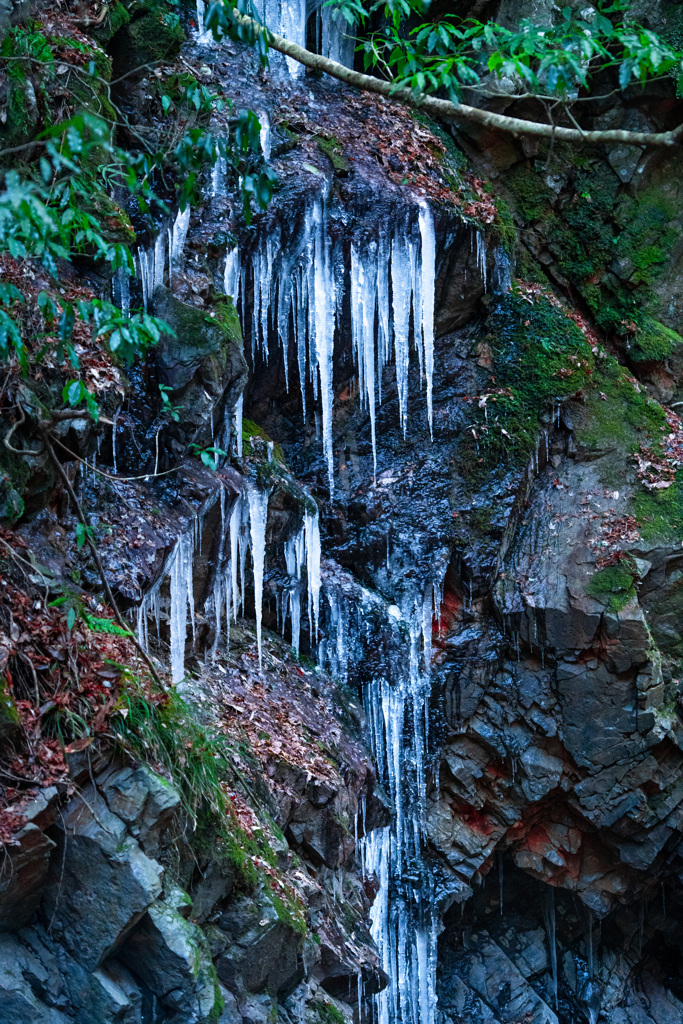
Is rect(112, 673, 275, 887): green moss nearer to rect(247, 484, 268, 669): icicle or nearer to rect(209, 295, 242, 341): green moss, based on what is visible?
rect(247, 484, 268, 669): icicle

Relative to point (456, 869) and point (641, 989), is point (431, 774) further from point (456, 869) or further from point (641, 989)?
point (641, 989)

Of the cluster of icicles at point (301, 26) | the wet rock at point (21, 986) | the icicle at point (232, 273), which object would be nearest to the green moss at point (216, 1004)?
the wet rock at point (21, 986)

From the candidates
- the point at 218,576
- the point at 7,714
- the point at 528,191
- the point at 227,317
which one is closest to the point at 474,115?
the point at 227,317

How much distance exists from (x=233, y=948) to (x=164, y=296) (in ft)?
13.7

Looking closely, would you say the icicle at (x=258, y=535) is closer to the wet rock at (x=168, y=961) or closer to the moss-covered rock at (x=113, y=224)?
the moss-covered rock at (x=113, y=224)

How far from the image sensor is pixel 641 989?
9789 mm

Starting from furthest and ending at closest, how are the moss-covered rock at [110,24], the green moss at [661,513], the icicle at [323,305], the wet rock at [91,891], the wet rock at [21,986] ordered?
the green moss at [661,513] < the icicle at [323,305] < the moss-covered rock at [110,24] < the wet rock at [91,891] < the wet rock at [21,986]

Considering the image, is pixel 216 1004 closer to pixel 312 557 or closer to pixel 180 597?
pixel 180 597

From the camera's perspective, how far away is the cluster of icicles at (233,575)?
5820mm

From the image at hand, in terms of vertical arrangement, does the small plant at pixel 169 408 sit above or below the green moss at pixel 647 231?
below

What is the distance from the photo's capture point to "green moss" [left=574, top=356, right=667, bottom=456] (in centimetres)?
910

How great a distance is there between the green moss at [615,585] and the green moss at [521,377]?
1495mm

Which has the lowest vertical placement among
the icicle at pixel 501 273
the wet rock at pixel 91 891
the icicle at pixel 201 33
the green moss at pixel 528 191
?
the wet rock at pixel 91 891

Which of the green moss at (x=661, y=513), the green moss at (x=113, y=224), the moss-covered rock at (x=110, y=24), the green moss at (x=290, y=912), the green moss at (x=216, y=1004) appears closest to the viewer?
the green moss at (x=216, y=1004)
